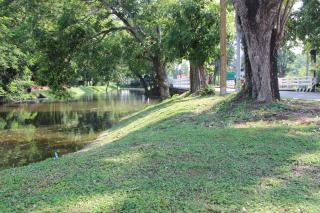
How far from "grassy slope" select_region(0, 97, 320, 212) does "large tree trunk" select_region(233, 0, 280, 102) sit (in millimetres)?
2892

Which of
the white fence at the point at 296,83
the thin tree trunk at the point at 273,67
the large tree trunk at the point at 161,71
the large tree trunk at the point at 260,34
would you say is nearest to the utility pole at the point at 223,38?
the thin tree trunk at the point at 273,67

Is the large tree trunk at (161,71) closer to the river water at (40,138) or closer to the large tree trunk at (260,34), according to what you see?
the river water at (40,138)

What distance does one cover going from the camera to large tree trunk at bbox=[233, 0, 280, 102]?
472 inches

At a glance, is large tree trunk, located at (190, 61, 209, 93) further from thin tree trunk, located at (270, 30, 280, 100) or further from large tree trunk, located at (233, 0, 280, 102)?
large tree trunk, located at (233, 0, 280, 102)

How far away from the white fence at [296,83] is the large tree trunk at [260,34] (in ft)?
47.8

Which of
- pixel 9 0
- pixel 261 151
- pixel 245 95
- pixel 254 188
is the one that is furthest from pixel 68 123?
pixel 254 188

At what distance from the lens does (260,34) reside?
39.8ft

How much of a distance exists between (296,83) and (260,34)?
1847 centimetres

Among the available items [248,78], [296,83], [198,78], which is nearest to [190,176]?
[248,78]

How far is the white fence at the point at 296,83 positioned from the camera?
2669 centimetres

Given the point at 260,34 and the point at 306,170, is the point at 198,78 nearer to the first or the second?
the point at 260,34

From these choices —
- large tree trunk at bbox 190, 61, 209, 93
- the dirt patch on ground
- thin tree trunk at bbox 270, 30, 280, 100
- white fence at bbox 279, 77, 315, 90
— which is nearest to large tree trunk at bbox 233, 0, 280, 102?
thin tree trunk at bbox 270, 30, 280, 100

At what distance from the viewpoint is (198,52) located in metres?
21.9

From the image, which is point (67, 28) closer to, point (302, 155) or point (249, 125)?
point (249, 125)
